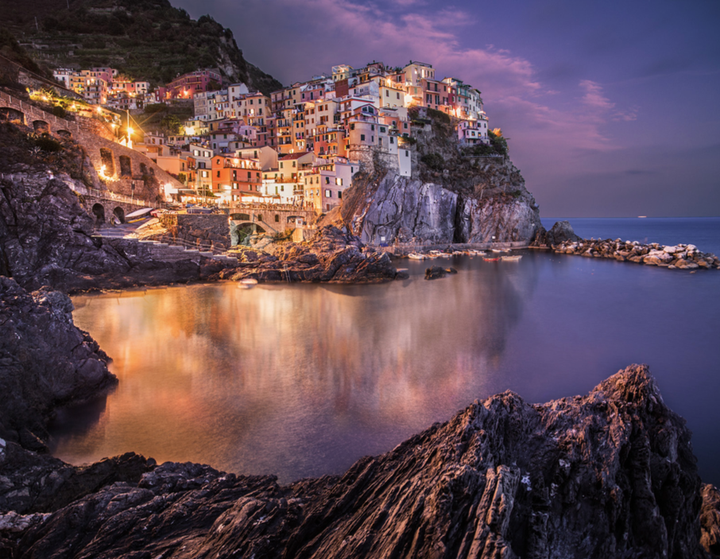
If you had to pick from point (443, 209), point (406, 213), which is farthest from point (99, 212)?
point (443, 209)

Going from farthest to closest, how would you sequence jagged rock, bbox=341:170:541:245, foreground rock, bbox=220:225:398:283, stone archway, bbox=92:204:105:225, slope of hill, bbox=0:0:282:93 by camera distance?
slope of hill, bbox=0:0:282:93
jagged rock, bbox=341:170:541:245
foreground rock, bbox=220:225:398:283
stone archway, bbox=92:204:105:225

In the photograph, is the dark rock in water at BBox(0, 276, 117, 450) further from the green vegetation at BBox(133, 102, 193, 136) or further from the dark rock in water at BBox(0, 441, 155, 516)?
the green vegetation at BBox(133, 102, 193, 136)

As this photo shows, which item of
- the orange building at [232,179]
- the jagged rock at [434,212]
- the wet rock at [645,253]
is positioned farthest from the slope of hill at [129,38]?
the wet rock at [645,253]

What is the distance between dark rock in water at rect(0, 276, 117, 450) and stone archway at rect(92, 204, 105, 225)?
1935cm

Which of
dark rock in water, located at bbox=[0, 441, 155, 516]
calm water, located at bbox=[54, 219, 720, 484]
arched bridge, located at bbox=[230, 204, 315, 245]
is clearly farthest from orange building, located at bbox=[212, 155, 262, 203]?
dark rock in water, located at bbox=[0, 441, 155, 516]

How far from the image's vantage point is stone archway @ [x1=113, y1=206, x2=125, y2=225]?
93.9 ft

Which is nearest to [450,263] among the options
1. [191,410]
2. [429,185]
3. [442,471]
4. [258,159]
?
[429,185]

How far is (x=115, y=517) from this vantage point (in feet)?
14.4

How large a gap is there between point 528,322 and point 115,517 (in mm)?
17507

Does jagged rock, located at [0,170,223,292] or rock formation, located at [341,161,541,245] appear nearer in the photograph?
jagged rock, located at [0,170,223,292]

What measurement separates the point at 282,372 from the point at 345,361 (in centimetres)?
210

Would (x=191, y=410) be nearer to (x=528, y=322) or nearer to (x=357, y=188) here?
(x=528, y=322)

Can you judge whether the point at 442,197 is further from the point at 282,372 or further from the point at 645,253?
the point at 282,372

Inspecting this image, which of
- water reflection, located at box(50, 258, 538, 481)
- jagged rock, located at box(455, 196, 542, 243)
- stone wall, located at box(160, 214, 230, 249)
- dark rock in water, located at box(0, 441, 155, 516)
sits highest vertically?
jagged rock, located at box(455, 196, 542, 243)
